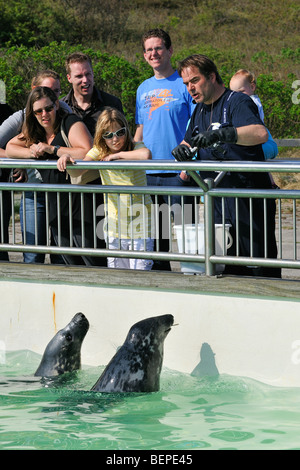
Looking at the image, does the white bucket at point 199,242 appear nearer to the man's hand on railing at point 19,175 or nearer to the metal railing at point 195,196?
the metal railing at point 195,196

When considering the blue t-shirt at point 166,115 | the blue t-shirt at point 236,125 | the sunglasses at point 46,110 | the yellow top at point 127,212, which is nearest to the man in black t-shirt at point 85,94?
the blue t-shirt at point 166,115

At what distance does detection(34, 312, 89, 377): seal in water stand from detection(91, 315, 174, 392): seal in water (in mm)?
458

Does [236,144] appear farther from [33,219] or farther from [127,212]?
[33,219]

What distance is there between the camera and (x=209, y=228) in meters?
5.65

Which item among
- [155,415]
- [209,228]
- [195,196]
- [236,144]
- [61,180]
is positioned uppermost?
[236,144]

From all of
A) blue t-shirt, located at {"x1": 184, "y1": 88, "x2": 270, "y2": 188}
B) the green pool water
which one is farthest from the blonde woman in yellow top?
the green pool water

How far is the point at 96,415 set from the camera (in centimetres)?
517

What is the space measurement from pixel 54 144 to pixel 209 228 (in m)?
1.71

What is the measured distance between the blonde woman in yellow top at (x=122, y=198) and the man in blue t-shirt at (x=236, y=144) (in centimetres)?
54

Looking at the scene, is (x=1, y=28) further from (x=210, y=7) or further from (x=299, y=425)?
(x=299, y=425)

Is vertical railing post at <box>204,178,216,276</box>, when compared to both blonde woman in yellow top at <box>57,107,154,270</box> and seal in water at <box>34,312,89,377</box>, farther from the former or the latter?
Result: seal in water at <box>34,312,89,377</box>

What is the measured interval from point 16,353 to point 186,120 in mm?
2568

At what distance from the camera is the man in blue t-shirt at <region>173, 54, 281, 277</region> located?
19.1 ft

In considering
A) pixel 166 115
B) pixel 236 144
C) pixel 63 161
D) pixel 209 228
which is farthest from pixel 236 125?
pixel 166 115
